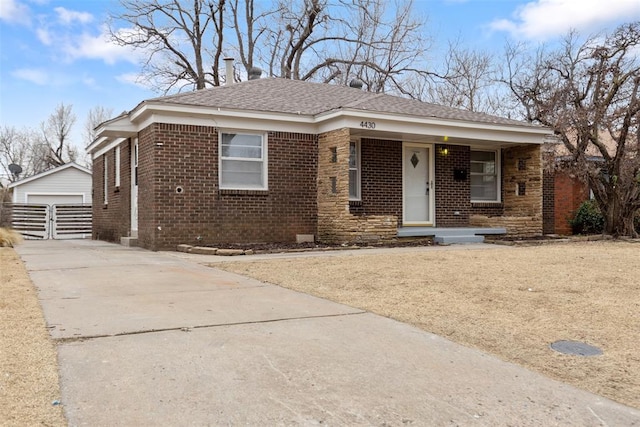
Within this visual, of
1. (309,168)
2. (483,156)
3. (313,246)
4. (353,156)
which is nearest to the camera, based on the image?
(313,246)

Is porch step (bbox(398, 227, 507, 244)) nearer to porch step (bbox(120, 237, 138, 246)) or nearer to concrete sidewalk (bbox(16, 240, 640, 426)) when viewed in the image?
porch step (bbox(120, 237, 138, 246))

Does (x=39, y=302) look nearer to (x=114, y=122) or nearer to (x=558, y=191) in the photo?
(x=114, y=122)

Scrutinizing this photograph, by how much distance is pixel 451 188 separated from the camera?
15.6 meters

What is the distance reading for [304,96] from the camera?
15.4m

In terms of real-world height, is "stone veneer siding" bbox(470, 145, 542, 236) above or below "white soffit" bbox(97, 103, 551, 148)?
below

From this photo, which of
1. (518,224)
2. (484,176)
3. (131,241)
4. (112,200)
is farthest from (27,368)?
(484,176)

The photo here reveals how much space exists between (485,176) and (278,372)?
46.0 ft

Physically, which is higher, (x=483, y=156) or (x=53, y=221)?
(x=483, y=156)

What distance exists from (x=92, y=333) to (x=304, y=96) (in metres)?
11.8

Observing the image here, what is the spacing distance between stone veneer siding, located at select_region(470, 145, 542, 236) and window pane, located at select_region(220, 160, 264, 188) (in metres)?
6.46

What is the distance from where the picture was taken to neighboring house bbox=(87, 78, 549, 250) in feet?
40.4

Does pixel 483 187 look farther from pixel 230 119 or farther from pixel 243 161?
pixel 230 119

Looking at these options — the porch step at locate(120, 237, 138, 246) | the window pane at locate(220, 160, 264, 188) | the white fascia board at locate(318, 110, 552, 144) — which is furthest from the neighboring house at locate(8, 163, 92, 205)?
the white fascia board at locate(318, 110, 552, 144)

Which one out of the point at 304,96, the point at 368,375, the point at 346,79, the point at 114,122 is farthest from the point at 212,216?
the point at 346,79
